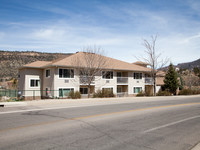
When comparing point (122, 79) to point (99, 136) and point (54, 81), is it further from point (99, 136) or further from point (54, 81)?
point (99, 136)

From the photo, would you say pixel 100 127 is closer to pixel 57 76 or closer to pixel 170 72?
pixel 57 76

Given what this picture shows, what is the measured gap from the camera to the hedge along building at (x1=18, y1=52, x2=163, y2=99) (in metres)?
28.2

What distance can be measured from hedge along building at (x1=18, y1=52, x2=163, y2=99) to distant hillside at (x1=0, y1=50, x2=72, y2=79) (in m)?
31.3

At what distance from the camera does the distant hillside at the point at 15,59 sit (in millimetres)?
67338

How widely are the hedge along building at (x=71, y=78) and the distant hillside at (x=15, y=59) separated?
103 ft

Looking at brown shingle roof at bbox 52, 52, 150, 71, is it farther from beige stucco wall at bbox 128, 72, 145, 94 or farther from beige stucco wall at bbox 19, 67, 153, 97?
beige stucco wall at bbox 128, 72, 145, 94

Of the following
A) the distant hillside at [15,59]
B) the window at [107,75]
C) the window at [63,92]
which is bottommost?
the window at [63,92]

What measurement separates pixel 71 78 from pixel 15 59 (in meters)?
52.7

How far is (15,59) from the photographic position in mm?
73500

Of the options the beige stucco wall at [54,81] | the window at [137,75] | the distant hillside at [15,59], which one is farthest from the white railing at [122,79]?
the distant hillside at [15,59]

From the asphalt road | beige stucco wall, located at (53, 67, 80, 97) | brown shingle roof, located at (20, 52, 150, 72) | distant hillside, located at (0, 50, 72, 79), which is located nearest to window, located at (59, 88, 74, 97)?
beige stucco wall, located at (53, 67, 80, 97)

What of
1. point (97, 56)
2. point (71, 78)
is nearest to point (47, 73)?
point (71, 78)

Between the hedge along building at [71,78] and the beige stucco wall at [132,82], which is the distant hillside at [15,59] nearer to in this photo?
the hedge along building at [71,78]

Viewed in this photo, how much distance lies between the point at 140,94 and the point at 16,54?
62.9 metres
